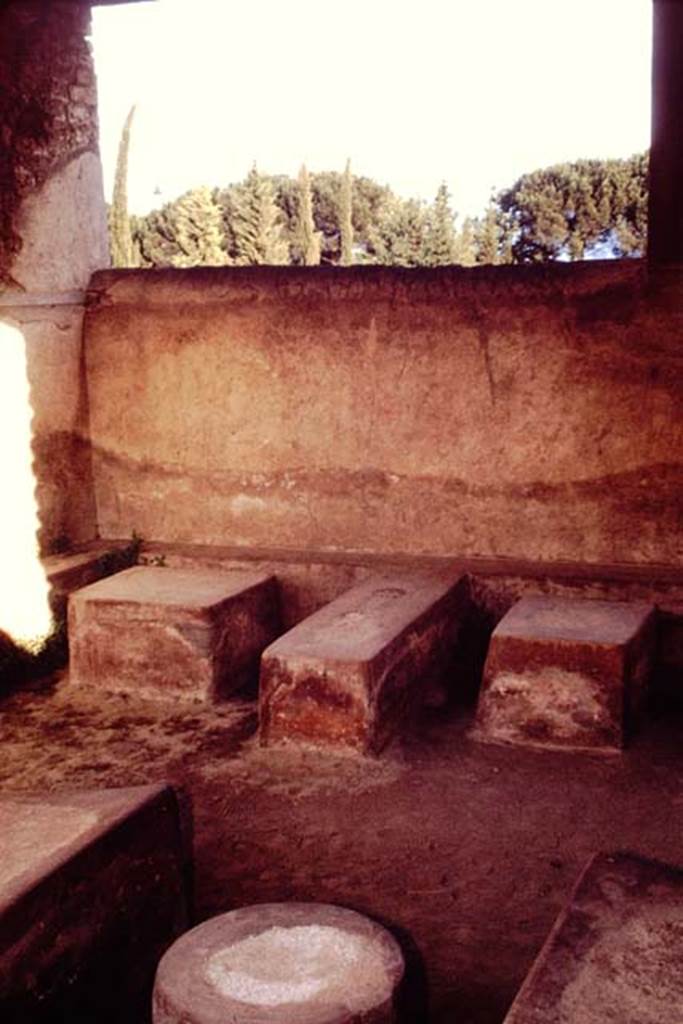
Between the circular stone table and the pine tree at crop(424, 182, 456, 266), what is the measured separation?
79.4 ft

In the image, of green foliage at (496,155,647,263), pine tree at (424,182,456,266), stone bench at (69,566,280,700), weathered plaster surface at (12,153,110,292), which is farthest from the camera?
green foliage at (496,155,647,263)

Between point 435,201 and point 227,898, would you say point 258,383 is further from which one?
point 435,201

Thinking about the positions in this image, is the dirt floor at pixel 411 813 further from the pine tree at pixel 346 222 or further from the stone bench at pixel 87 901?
the pine tree at pixel 346 222

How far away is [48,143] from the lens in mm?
4930

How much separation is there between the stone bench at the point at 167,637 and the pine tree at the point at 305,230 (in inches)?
915

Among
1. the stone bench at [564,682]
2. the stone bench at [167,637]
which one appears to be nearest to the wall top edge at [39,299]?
the stone bench at [167,637]

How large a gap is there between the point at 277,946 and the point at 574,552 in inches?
110

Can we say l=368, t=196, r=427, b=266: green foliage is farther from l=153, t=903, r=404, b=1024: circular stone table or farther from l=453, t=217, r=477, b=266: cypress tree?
l=153, t=903, r=404, b=1024: circular stone table

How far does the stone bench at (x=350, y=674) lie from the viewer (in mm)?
3676

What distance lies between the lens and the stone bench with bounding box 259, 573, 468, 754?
3.68m

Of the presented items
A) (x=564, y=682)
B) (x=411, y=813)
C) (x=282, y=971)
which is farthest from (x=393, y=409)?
(x=282, y=971)

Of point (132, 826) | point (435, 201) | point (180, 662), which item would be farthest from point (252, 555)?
point (435, 201)

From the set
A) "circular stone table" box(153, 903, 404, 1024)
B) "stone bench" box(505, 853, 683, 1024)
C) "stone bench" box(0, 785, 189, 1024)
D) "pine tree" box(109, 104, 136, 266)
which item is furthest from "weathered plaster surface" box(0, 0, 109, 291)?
"pine tree" box(109, 104, 136, 266)

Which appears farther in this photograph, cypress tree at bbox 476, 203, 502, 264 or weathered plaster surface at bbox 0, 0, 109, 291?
cypress tree at bbox 476, 203, 502, 264
